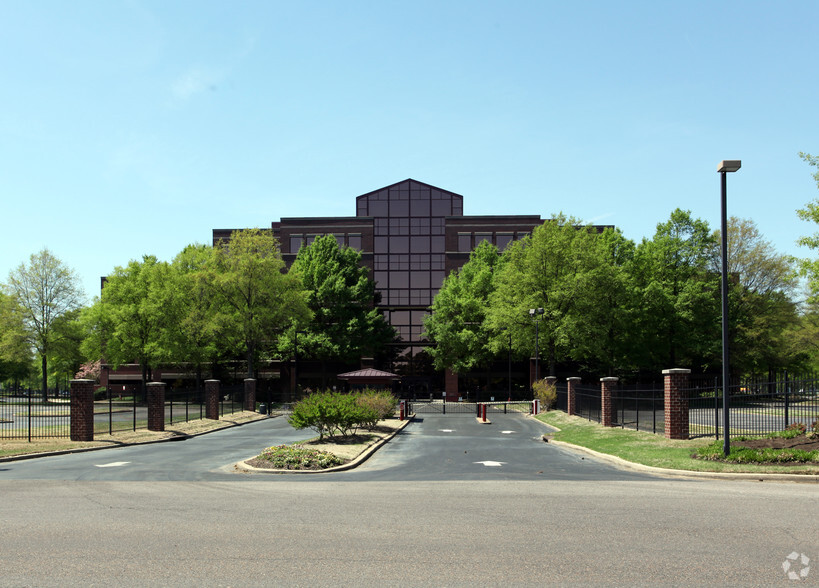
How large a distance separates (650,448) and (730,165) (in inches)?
340

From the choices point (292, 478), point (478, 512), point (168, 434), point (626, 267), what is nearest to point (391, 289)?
point (626, 267)

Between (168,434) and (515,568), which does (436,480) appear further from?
(168,434)

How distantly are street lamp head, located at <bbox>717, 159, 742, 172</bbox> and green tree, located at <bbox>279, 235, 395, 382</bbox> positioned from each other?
51.1 metres

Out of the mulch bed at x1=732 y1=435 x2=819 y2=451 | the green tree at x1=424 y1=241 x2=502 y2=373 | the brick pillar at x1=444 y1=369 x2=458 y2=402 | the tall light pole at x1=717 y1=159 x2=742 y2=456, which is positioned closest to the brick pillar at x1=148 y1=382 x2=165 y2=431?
the tall light pole at x1=717 y1=159 x2=742 y2=456

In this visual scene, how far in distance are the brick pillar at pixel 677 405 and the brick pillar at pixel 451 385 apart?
49707 mm

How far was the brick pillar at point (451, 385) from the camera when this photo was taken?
70312 millimetres

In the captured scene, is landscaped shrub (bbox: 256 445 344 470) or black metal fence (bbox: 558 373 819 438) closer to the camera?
landscaped shrub (bbox: 256 445 344 470)

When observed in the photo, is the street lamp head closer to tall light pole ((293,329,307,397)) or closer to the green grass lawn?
the green grass lawn

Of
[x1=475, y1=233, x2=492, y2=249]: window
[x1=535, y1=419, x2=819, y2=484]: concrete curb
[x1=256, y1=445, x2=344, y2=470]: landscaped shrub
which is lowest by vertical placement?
[x1=256, y1=445, x2=344, y2=470]: landscaped shrub

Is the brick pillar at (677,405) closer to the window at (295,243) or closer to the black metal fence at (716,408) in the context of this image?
the black metal fence at (716,408)

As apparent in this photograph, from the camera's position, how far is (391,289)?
3014 inches

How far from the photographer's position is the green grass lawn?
1478 cm

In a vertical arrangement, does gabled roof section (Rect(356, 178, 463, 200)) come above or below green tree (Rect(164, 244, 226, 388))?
above

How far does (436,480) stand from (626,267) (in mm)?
47476
